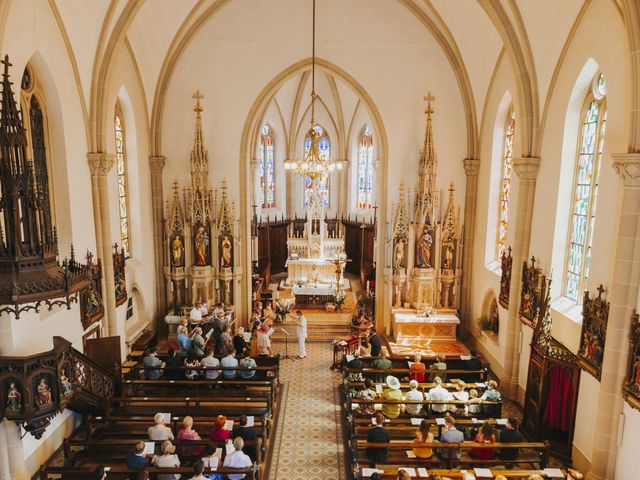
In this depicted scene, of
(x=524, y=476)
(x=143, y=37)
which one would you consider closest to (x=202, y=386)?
(x=524, y=476)

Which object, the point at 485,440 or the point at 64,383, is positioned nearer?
the point at 64,383

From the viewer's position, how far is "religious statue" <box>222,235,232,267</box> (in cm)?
1872

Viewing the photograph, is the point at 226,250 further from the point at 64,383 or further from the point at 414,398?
the point at 414,398

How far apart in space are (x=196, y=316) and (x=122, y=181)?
206 inches

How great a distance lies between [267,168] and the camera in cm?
2725

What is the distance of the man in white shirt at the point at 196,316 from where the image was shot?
17.0 meters

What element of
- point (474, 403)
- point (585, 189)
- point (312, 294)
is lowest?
point (474, 403)

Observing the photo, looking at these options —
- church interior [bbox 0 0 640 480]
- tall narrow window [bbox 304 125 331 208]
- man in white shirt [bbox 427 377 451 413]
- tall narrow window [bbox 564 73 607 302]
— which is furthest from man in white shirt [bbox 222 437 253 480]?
tall narrow window [bbox 304 125 331 208]

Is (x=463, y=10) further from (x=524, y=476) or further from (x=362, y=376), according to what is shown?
(x=524, y=476)

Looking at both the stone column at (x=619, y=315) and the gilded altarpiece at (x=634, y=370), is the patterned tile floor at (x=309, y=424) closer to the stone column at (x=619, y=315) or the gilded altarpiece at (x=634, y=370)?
the stone column at (x=619, y=315)

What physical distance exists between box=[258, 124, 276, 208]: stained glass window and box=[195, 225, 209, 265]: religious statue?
8955 millimetres

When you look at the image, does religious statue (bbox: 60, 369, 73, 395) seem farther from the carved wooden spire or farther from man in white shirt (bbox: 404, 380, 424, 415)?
the carved wooden spire

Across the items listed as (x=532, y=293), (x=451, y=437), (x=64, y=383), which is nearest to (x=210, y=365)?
A: (x=64, y=383)

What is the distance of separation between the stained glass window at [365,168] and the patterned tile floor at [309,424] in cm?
1230
